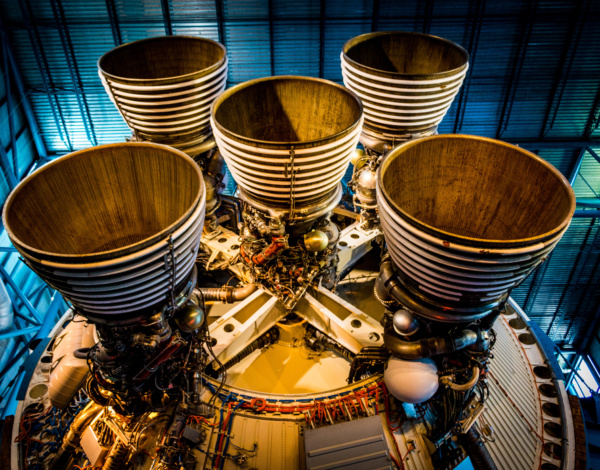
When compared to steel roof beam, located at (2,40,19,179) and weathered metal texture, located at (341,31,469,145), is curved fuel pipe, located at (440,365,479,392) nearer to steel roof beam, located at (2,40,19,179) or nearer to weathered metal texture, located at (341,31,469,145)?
weathered metal texture, located at (341,31,469,145)

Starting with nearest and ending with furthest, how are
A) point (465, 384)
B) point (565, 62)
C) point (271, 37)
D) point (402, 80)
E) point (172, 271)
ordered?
point (172, 271) < point (465, 384) < point (402, 80) < point (271, 37) < point (565, 62)

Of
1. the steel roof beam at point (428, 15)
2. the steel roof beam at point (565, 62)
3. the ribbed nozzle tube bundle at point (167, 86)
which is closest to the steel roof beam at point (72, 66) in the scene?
the ribbed nozzle tube bundle at point (167, 86)

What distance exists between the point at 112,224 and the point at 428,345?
174 inches

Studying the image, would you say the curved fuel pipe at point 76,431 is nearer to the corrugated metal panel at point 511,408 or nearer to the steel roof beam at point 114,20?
the corrugated metal panel at point 511,408

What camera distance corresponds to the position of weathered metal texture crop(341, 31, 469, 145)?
698cm

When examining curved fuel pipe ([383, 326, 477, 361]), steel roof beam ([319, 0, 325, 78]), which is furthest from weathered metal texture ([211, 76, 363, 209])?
steel roof beam ([319, 0, 325, 78])

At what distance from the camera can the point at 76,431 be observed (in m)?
6.10

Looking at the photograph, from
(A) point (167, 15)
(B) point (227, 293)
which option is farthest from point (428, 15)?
(B) point (227, 293)

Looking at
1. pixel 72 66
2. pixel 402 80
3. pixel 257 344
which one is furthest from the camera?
pixel 72 66

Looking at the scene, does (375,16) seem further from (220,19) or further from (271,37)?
(220,19)

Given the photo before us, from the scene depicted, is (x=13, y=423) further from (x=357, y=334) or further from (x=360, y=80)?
(x=360, y=80)

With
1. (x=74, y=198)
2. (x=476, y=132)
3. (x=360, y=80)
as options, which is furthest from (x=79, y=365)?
(x=476, y=132)

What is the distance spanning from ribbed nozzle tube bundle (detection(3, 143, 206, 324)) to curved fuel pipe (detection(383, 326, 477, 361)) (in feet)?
9.15

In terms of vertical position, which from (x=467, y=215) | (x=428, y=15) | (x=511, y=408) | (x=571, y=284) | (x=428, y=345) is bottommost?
(x=571, y=284)
